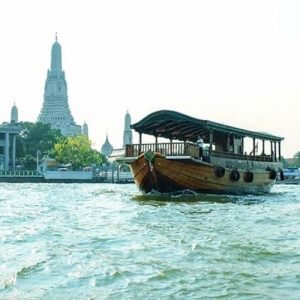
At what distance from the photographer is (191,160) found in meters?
20.0

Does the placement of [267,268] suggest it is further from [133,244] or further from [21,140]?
[21,140]

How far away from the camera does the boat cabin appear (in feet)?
68.2

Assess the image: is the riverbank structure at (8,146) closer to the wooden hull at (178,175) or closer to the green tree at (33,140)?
the green tree at (33,140)

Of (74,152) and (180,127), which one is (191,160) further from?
(74,152)

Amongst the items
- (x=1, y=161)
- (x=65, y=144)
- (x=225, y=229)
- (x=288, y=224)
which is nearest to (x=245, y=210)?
(x=288, y=224)

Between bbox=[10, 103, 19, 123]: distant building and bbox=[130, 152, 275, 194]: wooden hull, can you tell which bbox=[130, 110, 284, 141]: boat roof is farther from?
bbox=[10, 103, 19, 123]: distant building

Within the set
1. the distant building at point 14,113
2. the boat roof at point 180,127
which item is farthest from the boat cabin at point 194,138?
the distant building at point 14,113

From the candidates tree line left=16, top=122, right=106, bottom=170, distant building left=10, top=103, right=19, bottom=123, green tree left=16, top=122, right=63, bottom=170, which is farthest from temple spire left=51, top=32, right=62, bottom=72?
green tree left=16, top=122, right=63, bottom=170

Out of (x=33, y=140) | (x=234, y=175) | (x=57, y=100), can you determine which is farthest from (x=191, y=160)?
(x=57, y=100)

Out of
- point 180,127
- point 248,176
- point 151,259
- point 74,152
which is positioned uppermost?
point 74,152

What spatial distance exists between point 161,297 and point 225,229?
5.07 meters

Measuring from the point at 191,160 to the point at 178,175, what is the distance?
0.90m

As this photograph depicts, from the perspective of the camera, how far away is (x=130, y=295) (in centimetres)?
536

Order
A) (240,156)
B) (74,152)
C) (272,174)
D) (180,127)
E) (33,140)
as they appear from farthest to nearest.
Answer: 1. (33,140)
2. (74,152)
3. (272,174)
4. (240,156)
5. (180,127)
